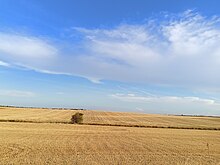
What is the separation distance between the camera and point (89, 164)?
19.3m

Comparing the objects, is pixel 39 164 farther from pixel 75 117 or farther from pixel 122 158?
pixel 75 117

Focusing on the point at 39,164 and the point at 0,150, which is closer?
the point at 39,164

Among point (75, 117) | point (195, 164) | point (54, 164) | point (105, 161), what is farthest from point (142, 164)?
point (75, 117)

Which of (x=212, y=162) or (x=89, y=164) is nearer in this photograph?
(x=89, y=164)

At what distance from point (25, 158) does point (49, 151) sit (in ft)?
13.0

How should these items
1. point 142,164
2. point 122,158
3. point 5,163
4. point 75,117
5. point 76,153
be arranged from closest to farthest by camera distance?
1. point 5,163
2. point 142,164
3. point 122,158
4. point 76,153
5. point 75,117

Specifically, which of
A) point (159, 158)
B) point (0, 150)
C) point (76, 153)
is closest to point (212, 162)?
point (159, 158)

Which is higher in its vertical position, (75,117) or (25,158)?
(75,117)

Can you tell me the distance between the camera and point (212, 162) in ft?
74.9

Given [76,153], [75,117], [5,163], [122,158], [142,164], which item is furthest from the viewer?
[75,117]

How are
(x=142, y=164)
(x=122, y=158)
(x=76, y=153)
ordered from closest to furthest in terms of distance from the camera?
1. (x=142, y=164)
2. (x=122, y=158)
3. (x=76, y=153)

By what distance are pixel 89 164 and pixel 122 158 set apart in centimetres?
367

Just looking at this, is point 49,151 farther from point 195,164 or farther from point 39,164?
point 195,164

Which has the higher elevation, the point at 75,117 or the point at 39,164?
the point at 75,117
